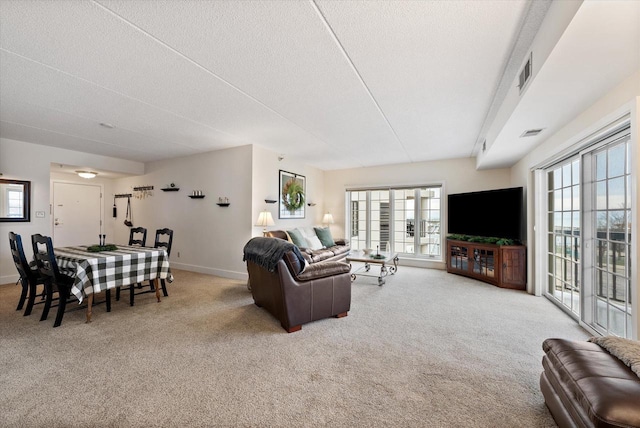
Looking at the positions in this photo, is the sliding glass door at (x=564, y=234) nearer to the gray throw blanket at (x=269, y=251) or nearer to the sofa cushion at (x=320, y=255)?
the gray throw blanket at (x=269, y=251)

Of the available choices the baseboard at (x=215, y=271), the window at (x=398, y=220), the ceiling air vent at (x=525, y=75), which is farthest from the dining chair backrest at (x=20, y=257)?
the window at (x=398, y=220)

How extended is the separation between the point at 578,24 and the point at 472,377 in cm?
224

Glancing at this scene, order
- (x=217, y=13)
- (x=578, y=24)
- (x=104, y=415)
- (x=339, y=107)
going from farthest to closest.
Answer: (x=339, y=107) → (x=217, y=13) → (x=104, y=415) → (x=578, y=24)

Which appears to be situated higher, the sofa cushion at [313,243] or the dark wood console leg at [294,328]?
the sofa cushion at [313,243]

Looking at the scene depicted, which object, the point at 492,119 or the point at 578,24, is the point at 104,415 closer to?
the point at 578,24

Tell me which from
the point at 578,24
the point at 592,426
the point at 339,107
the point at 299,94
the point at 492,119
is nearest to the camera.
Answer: the point at 592,426

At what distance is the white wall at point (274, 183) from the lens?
16.0ft

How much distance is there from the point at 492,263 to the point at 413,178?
8.26 ft

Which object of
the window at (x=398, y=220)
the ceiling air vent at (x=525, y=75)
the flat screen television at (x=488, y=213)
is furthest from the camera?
the window at (x=398, y=220)

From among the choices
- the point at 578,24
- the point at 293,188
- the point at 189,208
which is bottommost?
the point at 189,208

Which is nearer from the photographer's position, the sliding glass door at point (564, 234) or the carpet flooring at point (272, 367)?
the carpet flooring at point (272, 367)

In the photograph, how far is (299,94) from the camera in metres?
2.80

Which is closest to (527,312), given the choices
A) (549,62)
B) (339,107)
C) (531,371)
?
(531,371)

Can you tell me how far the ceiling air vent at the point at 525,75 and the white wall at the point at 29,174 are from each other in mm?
6999
